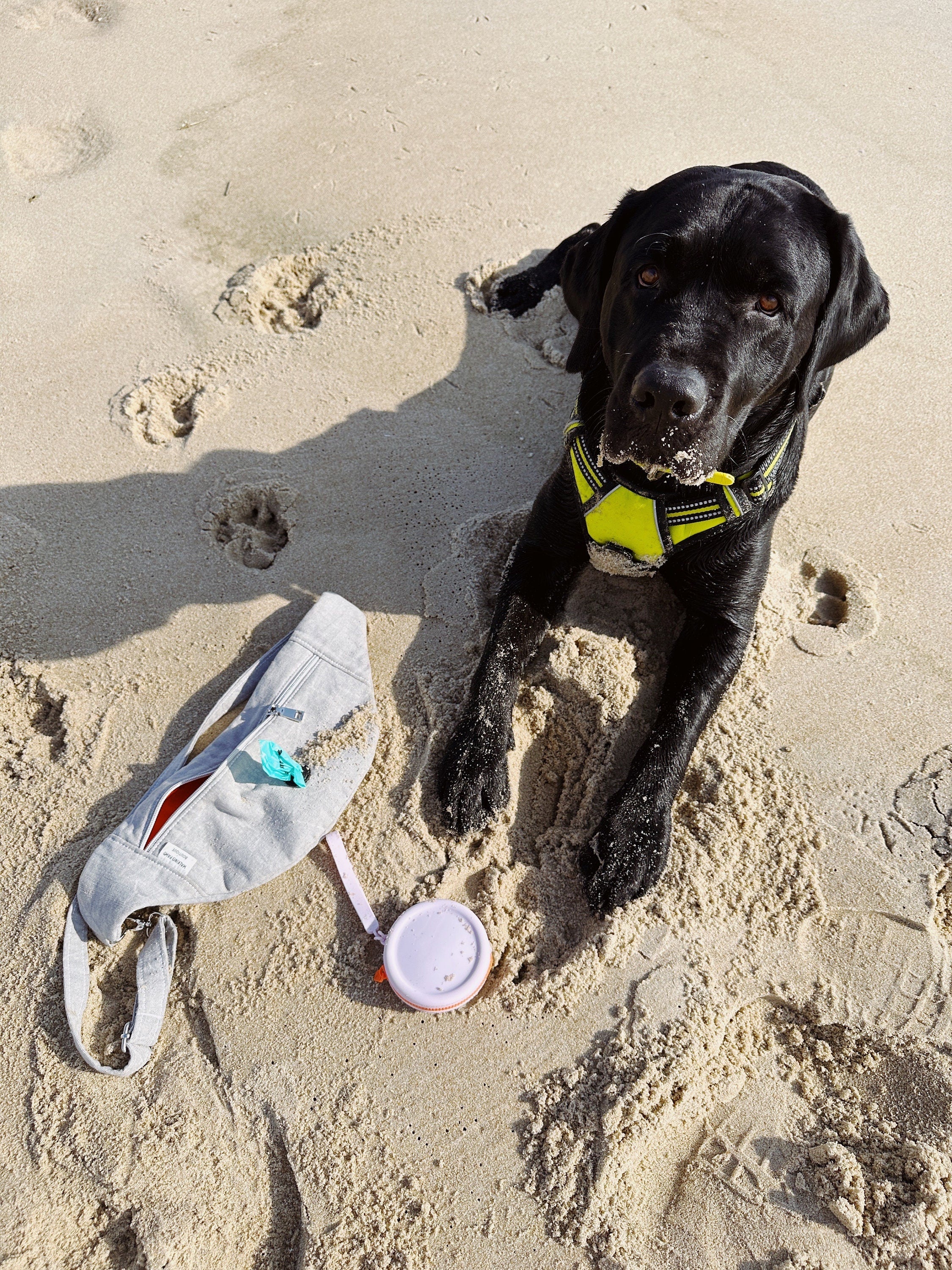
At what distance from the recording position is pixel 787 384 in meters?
2.04

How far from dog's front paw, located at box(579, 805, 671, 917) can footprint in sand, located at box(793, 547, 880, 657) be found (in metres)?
0.83

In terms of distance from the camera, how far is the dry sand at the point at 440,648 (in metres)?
1.84

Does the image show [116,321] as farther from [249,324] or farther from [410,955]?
[410,955]

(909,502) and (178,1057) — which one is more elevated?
(909,502)

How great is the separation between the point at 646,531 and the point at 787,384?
1.64 feet

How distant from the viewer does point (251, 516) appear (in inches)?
112

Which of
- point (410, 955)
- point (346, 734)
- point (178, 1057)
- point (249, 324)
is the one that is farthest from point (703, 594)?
point (249, 324)

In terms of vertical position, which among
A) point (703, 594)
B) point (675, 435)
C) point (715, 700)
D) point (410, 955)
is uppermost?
point (675, 435)

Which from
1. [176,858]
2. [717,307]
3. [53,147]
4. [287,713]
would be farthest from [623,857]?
[53,147]

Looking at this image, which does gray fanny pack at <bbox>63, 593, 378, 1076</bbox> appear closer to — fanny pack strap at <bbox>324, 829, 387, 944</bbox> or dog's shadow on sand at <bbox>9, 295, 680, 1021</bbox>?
fanny pack strap at <bbox>324, 829, 387, 944</bbox>

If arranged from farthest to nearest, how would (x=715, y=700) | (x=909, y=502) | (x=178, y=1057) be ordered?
1. (x=909, y=502)
2. (x=715, y=700)
3. (x=178, y=1057)

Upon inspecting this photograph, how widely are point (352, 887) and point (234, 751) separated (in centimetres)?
48

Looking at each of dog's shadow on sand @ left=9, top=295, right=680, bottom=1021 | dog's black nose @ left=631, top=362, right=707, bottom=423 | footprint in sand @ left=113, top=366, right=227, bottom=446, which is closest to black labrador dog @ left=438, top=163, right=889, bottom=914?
dog's black nose @ left=631, top=362, right=707, bottom=423

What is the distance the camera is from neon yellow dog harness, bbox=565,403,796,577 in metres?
2.15
